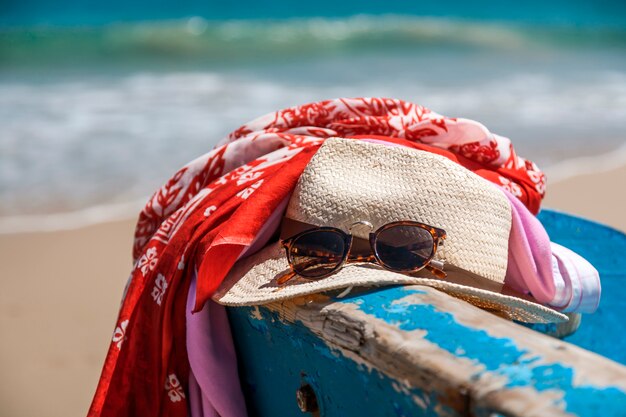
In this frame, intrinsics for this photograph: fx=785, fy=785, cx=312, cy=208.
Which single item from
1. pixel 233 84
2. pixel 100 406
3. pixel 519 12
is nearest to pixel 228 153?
pixel 100 406

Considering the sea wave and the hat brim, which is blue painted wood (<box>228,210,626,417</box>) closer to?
the hat brim

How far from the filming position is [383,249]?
4.51 feet

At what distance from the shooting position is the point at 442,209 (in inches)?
58.2

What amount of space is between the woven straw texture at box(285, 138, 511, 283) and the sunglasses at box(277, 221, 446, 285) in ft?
0.14

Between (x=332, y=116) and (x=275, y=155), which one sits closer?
(x=275, y=155)

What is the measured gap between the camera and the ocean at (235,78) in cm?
620

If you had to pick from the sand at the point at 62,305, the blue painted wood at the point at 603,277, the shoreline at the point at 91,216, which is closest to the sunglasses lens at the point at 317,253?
the blue painted wood at the point at 603,277

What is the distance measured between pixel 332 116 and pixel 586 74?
9991mm

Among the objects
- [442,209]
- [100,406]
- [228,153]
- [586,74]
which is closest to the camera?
[442,209]

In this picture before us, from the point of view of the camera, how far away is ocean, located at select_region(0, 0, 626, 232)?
6.20 metres

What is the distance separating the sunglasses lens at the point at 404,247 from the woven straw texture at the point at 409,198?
0.04 meters

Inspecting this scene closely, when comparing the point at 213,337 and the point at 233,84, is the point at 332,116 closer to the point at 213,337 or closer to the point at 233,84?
the point at 213,337

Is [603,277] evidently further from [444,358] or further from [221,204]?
[444,358]

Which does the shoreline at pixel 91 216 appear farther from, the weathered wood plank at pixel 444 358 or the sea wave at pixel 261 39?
the sea wave at pixel 261 39
